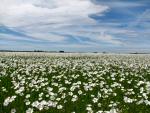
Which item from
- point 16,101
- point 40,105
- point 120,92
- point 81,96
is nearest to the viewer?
point 40,105

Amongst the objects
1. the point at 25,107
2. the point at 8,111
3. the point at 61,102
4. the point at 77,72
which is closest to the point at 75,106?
the point at 61,102

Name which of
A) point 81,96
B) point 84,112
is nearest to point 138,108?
point 84,112

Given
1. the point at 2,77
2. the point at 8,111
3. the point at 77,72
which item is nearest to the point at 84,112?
the point at 8,111

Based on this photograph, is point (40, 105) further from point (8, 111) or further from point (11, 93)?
point (11, 93)

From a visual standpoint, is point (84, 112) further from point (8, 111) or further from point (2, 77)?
point (2, 77)

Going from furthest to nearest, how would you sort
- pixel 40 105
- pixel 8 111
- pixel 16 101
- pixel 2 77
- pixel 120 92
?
1. pixel 2 77
2. pixel 120 92
3. pixel 16 101
4. pixel 8 111
5. pixel 40 105

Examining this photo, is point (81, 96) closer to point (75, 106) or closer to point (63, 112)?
point (75, 106)

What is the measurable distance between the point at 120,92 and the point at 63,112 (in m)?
4.44

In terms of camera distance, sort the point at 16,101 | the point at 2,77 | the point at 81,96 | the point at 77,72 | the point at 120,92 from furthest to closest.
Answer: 1. the point at 77,72
2. the point at 2,77
3. the point at 120,92
4. the point at 81,96
5. the point at 16,101

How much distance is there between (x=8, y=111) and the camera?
10.1 metres

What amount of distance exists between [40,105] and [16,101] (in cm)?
421

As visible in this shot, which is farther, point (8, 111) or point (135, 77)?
point (135, 77)

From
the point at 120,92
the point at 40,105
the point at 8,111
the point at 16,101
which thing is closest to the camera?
the point at 40,105

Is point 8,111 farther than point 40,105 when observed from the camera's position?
Yes
